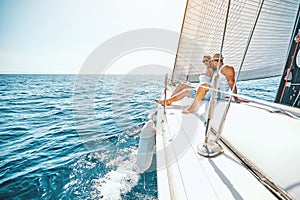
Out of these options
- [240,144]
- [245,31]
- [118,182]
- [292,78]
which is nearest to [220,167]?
[240,144]

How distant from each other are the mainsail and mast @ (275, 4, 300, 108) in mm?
677

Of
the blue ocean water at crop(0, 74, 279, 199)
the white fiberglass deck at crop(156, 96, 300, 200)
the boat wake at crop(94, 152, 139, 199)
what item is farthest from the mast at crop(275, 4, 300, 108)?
the boat wake at crop(94, 152, 139, 199)

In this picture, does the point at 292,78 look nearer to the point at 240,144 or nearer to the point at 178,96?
the point at 178,96

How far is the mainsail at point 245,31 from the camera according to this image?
10.1ft

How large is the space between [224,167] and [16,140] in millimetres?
4877

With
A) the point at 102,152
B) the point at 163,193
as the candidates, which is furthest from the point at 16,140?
the point at 163,193

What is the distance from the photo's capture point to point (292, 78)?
7.86 feet

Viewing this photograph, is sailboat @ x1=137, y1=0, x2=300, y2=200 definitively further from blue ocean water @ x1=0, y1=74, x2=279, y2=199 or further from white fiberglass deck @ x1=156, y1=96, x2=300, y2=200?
blue ocean water @ x1=0, y1=74, x2=279, y2=199

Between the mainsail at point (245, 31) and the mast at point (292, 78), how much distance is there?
677 mm

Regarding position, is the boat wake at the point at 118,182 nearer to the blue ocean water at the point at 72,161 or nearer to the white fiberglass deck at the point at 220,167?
the blue ocean water at the point at 72,161

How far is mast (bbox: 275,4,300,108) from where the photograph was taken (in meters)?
2.32

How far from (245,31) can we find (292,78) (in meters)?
1.44

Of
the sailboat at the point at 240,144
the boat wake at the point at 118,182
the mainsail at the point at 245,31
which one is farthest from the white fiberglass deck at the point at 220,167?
the mainsail at the point at 245,31

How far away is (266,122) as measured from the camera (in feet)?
3.70
